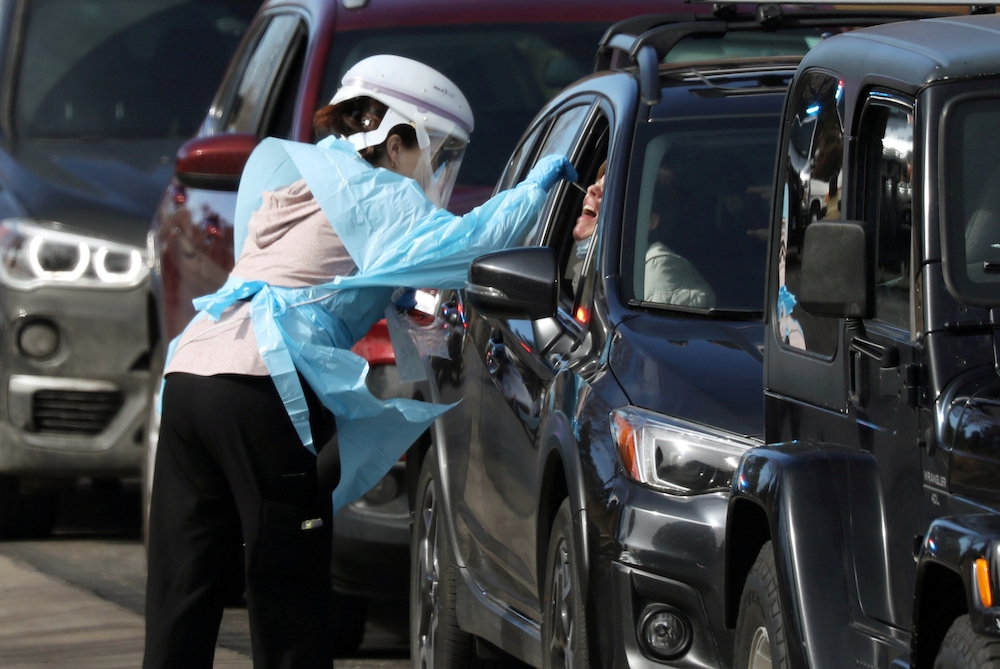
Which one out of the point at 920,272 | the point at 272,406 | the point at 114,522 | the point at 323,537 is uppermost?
the point at 920,272

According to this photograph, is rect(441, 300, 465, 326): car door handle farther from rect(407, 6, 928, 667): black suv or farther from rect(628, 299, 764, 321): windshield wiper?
rect(628, 299, 764, 321): windshield wiper

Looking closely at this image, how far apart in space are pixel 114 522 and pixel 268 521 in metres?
5.73

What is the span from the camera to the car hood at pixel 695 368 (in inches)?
187

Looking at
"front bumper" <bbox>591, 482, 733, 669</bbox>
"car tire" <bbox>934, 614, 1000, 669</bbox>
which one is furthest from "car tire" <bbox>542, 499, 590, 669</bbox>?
"car tire" <bbox>934, 614, 1000, 669</bbox>

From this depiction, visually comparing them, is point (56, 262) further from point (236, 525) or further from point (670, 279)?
point (670, 279)

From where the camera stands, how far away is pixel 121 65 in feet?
34.4

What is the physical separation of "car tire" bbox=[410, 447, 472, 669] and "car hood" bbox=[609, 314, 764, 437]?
4.69ft

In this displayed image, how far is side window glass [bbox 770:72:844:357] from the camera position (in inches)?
164

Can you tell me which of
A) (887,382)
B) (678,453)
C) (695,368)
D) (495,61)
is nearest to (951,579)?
(887,382)

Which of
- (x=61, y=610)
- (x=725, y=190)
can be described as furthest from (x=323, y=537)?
(x=61, y=610)

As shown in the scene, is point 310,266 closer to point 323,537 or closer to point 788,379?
point 323,537

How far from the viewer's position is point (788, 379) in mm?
4340

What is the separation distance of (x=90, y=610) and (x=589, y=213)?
3.13 metres

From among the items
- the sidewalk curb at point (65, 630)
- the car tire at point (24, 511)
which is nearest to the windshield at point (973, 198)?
the sidewalk curb at point (65, 630)
